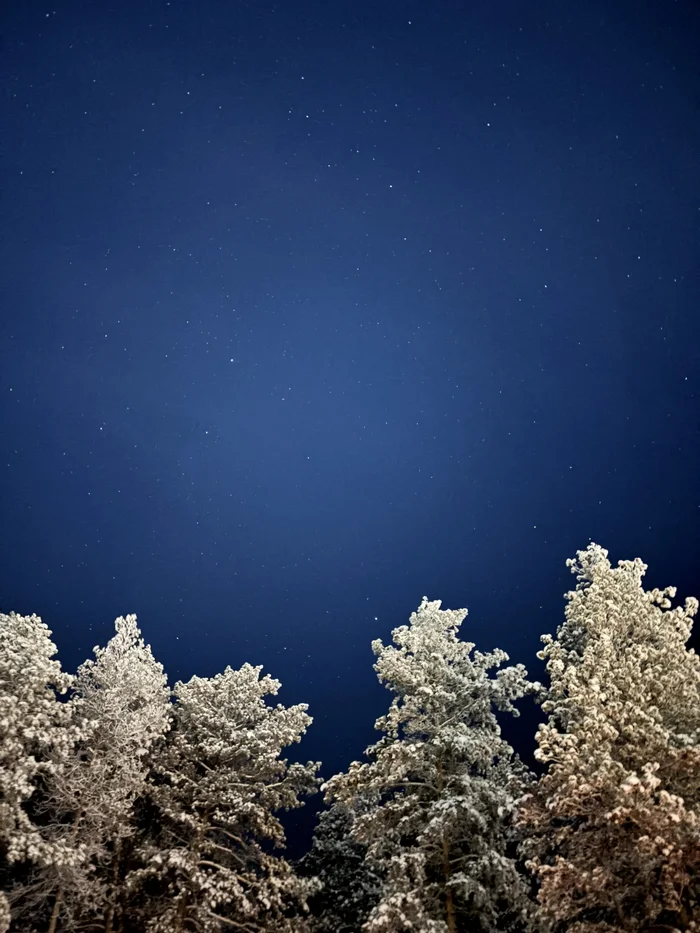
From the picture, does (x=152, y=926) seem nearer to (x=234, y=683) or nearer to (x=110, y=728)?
(x=110, y=728)

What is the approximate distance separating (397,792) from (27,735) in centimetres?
857

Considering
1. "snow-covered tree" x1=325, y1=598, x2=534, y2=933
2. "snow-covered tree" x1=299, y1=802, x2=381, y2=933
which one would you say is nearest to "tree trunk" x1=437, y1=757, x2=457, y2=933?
"snow-covered tree" x1=325, y1=598, x2=534, y2=933

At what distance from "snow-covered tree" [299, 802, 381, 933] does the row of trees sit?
0.06m

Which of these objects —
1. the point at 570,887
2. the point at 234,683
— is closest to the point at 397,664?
the point at 234,683

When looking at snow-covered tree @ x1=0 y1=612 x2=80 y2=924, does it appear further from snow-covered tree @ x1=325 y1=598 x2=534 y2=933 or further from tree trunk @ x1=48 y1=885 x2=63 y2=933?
snow-covered tree @ x1=325 y1=598 x2=534 y2=933

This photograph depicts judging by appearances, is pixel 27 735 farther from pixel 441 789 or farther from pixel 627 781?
pixel 627 781

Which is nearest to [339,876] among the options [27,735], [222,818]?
[222,818]

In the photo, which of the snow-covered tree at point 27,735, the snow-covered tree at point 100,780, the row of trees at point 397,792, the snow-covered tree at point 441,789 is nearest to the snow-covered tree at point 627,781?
the row of trees at point 397,792

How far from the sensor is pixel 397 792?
1656 centimetres

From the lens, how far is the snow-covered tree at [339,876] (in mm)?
18203

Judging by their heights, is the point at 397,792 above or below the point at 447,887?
above

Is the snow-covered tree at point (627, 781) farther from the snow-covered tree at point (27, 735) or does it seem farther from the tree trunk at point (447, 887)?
the snow-covered tree at point (27, 735)

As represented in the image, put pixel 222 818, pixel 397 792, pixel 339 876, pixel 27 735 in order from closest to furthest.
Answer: pixel 27 735 → pixel 397 792 → pixel 222 818 → pixel 339 876

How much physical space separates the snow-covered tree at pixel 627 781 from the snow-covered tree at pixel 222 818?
6854 millimetres
